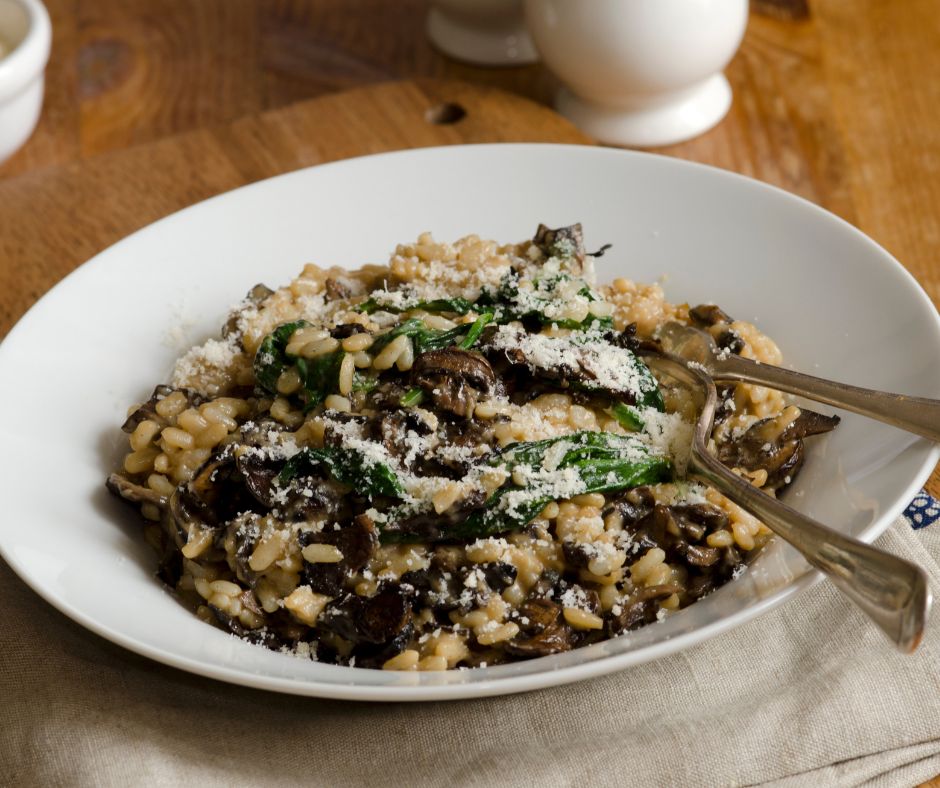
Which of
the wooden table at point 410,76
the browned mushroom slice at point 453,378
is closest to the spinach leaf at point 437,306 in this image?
the browned mushroom slice at point 453,378

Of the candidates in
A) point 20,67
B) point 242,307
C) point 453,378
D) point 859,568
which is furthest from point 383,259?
point 859,568

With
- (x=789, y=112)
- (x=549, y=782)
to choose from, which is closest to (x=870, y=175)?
(x=789, y=112)

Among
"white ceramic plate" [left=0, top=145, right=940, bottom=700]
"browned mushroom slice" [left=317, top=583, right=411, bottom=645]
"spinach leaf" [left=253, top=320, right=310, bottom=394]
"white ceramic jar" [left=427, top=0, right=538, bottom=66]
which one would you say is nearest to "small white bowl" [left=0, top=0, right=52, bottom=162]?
"white ceramic plate" [left=0, top=145, right=940, bottom=700]

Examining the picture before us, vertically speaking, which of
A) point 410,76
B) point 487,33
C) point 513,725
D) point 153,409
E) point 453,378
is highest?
point 453,378

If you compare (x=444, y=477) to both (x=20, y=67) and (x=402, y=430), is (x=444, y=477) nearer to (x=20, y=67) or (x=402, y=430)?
(x=402, y=430)

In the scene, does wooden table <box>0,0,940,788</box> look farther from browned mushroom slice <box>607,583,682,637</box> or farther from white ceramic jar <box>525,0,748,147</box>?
browned mushroom slice <box>607,583,682,637</box>

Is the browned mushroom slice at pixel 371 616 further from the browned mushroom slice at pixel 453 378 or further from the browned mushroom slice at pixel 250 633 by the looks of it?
the browned mushroom slice at pixel 453 378
